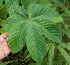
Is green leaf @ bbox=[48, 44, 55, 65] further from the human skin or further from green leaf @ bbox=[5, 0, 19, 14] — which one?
green leaf @ bbox=[5, 0, 19, 14]

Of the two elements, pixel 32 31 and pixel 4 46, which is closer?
pixel 32 31

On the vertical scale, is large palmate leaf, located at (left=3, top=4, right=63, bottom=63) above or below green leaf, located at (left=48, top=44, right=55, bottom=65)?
above

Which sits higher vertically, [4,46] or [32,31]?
[32,31]

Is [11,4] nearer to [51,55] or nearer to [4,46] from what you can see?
[4,46]

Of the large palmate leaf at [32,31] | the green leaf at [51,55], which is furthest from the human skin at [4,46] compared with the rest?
the green leaf at [51,55]

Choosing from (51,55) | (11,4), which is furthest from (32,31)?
(51,55)

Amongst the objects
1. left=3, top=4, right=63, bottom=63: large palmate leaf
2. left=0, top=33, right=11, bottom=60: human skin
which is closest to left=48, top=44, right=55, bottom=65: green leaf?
left=0, top=33, right=11, bottom=60: human skin

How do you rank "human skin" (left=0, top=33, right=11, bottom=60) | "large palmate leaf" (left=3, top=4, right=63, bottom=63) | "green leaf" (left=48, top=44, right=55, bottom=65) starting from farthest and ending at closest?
"green leaf" (left=48, top=44, right=55, bottom=65) → "human skin" (left=0, top=33, right=11, bottom=60) → "large palmate leaf" (left=3, top=4, right=63, bottom=63)

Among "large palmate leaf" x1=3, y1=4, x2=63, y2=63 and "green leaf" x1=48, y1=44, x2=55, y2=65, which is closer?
"large palmate leaf" x1=3, y1=4, x2=63, y2=63

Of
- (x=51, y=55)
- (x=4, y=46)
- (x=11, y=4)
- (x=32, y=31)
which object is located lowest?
(x=51, y=55)
